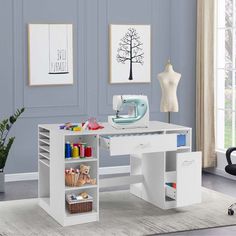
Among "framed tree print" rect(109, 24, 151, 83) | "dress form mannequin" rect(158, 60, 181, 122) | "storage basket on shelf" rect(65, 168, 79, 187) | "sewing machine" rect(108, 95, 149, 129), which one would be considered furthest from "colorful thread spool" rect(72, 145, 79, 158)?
"framed tree print" rect(109, 24, 151, 83)

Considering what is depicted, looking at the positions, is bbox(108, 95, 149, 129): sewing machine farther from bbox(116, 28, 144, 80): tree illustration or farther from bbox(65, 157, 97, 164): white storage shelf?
bbox(116, 28, 144, 80): tree illustration

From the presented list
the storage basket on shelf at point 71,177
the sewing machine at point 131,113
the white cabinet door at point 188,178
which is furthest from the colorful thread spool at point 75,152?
the white cabinet door at point 188,178

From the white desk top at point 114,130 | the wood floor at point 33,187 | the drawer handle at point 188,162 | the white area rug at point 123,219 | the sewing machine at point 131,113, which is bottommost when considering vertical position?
the white area rug at point 123,219

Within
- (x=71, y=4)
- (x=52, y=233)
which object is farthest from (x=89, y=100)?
(x=52, y=233)

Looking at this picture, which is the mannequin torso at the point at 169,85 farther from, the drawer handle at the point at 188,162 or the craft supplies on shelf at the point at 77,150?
the craft supplies on shelf at the point at 77,150

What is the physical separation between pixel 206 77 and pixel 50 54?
5.37 feet

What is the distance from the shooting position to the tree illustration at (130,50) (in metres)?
6.85

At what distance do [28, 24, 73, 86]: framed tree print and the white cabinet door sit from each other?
1.88 metres

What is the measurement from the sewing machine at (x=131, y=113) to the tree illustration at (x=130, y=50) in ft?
5.51

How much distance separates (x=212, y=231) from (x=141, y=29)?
2.88 m

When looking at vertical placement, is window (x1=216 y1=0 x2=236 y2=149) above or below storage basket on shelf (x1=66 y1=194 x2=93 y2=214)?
above

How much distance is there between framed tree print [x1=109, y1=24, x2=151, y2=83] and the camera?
682 centimetres

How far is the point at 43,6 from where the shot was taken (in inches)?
255

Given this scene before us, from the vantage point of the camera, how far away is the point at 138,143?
501cm
